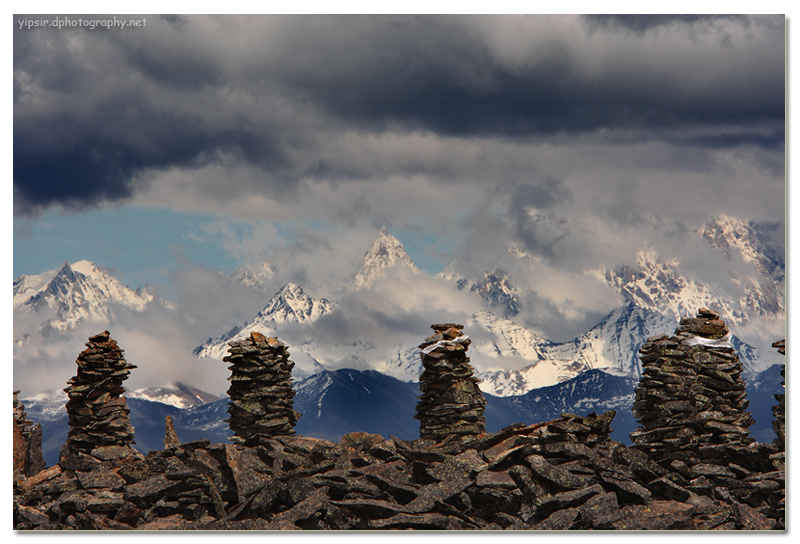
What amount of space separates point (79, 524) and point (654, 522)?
16801 mm

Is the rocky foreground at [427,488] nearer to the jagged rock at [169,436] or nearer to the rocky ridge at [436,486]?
Answer: the rocky ridge at [436,486]

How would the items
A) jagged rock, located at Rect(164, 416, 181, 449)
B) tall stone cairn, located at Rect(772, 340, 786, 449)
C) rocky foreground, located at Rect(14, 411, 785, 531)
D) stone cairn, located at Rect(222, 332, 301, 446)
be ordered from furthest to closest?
1. stone cairn, located at Rect(222, 332, 301, 446)
2. jagged rock, located at Rect(164, 416, 181, 449)
3. tall stone cairn, located at Rect(772, 340, 786, 449)
4. rocky foreground, located at Rect(14, 411, 785, 531)

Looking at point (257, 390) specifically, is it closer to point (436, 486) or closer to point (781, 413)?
point (436, 486)

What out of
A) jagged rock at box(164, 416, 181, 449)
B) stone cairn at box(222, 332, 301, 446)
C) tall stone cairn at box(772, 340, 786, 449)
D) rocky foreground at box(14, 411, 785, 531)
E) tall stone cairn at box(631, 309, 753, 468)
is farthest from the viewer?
stone cairn at box(222, 332, 301, 446)

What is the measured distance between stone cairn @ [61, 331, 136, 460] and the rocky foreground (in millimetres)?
1598

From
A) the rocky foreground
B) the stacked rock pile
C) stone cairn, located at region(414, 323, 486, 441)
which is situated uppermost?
stone cairn, located at region(414, 323, 486, 441)

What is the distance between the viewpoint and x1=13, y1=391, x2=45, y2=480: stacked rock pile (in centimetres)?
2675

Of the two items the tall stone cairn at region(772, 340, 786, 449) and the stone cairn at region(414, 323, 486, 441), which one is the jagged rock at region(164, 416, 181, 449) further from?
the tall stone cairn at region(772, 340, 786, 449)

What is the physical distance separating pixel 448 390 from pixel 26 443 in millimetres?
16175

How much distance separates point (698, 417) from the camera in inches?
938

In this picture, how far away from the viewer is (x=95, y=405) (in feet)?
87.6

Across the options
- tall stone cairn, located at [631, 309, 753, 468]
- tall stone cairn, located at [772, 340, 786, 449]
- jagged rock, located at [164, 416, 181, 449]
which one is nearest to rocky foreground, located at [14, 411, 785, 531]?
tall stone cairn, located at [772, 340, 786, 449]

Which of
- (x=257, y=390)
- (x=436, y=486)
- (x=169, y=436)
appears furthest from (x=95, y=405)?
(x=436, y=486)

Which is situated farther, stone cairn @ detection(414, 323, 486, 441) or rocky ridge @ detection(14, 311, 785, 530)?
stone cairn @ detection(414, 323, 486, 441)
